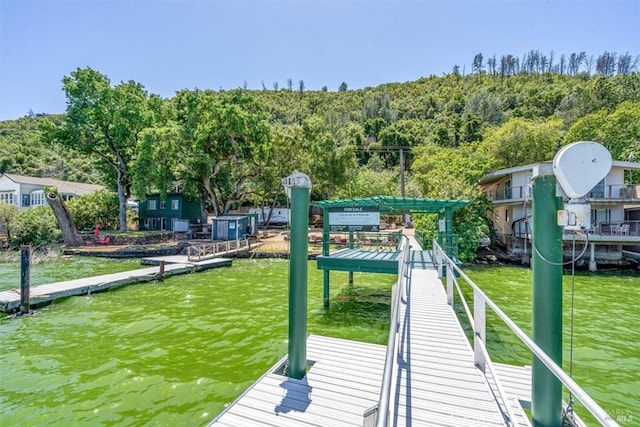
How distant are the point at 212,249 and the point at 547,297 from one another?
816 inches

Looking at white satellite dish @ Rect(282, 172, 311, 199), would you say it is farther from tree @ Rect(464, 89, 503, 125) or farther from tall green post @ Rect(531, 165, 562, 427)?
tree @ Rect(464, 89, 503, 125)

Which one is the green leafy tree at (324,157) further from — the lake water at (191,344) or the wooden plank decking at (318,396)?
the wooden plank decking at (318,396)

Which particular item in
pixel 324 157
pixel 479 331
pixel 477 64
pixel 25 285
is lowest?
pixel 25 285

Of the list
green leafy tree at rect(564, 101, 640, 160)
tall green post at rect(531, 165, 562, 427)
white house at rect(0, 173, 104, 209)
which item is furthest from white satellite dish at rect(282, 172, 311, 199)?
white house at rect(0, 173, 104, 209)

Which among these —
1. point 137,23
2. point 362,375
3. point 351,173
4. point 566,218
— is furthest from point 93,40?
point 351,173

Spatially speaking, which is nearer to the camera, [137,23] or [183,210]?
[137,23]

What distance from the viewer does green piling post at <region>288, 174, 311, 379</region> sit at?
14.2 ft

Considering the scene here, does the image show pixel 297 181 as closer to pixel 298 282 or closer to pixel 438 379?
pixel 298 282

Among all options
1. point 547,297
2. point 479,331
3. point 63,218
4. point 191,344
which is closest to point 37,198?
point 63,218

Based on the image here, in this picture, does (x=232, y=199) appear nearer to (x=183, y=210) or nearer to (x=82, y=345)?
(x=183, y=210)

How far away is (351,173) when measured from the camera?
117ft

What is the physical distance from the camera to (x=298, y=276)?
14.4 feet

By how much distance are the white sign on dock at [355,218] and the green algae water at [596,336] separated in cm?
457

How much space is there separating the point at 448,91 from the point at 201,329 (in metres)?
108
